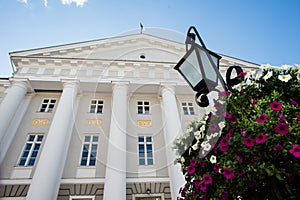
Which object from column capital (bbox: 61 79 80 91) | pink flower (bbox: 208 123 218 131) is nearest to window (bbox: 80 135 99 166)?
column capital (bbox: 61 79 80 91)

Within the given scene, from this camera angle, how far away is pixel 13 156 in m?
10.9

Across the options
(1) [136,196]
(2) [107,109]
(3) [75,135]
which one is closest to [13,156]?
(3) [75,135]

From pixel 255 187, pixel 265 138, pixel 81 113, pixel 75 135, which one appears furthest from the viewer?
pixel 81 113

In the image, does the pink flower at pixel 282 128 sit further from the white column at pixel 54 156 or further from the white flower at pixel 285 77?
the white column at pixel 54 156

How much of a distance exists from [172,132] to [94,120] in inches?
216

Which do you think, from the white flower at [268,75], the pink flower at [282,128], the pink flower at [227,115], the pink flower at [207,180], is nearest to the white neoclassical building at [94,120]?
the pink flower at [207,180]

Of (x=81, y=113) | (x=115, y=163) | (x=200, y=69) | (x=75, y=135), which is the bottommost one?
(x=200, y=69)

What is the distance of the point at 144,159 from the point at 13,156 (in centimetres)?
736

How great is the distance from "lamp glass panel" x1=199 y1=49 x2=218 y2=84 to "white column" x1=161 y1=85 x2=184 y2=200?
610cm

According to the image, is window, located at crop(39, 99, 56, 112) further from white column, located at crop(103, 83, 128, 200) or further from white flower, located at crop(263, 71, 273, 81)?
white flower, located at crop(263, 71, 273, 81)

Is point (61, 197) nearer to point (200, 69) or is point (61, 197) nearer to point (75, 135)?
point (75, 135)

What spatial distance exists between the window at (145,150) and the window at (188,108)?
355 cm

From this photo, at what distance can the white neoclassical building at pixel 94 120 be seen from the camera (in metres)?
9.66

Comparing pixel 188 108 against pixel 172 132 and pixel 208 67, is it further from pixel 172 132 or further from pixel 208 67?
pixel 208 67
